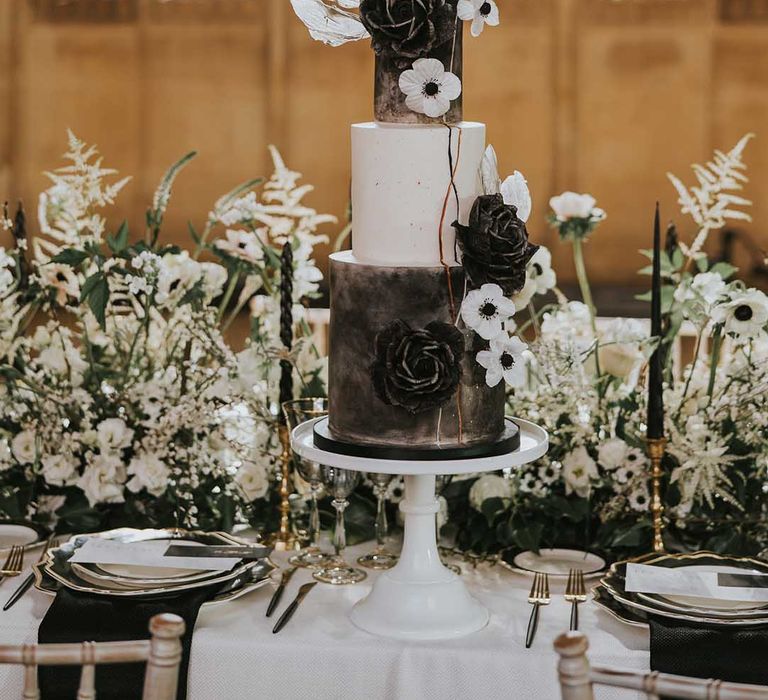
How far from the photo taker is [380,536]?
6.63 feet

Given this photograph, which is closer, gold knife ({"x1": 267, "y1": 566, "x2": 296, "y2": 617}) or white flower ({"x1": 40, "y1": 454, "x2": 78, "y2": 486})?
gold knife ({"x1": 267, "y1": 566, "x2": 296, "y2": 617})

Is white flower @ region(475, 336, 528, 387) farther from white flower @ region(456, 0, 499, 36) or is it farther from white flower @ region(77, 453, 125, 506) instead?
white flower @ region(77, 453, 125, 506)

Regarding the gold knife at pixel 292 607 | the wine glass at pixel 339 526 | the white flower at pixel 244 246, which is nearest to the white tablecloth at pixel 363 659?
→ the gold knife at pixel 292 607

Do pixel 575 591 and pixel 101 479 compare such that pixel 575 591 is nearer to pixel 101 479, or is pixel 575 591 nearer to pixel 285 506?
pixel 285 506

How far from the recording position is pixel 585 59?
7230 millimetres

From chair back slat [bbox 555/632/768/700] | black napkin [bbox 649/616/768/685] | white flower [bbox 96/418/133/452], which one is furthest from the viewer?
white flower [bbox 96/418/133/452]

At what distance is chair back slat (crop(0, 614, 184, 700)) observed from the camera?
4.06 ft

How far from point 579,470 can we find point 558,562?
5.8 inches

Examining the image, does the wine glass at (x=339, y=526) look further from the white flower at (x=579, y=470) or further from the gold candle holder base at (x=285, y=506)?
the white flower at (x=579, y=470)

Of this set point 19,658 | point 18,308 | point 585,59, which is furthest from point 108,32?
point 19,658

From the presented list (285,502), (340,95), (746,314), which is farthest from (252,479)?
(340,95)

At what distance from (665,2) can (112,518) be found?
19.5 ft

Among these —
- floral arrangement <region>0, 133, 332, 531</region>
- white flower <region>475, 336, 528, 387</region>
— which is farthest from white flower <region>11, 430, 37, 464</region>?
white flower <region>475, 336, 528, 387</region>

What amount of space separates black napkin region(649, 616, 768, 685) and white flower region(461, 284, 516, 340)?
456 mm
